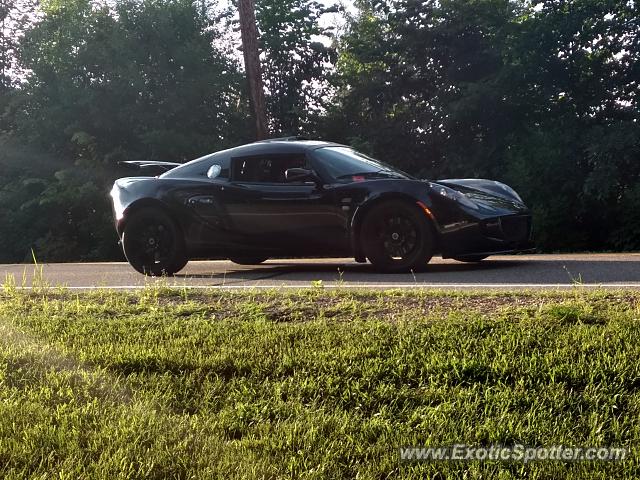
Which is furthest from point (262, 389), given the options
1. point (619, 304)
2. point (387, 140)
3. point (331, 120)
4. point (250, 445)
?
point (331, 120)

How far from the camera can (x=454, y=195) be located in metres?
7.79

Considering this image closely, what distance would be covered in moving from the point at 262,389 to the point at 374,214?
425 cm

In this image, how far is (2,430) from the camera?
335cm

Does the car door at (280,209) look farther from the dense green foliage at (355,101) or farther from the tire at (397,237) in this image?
the dense green foliage at (355,101)

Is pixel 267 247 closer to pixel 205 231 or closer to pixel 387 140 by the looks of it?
pixel 205 231

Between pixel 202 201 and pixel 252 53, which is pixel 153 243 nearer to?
pixel 202 201

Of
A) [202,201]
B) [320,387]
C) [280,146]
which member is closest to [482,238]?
[280,146]

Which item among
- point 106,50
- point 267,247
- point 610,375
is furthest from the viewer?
point 106,50

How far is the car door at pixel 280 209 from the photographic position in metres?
8.20

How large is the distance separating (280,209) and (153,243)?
5.40ft

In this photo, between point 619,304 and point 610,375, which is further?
point 619,304

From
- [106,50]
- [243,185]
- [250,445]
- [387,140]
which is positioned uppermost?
[106,50]

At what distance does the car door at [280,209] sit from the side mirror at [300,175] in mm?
35

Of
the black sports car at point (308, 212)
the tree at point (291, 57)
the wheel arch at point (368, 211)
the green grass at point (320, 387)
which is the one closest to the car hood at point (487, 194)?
the black sports car at point (308, 212)
